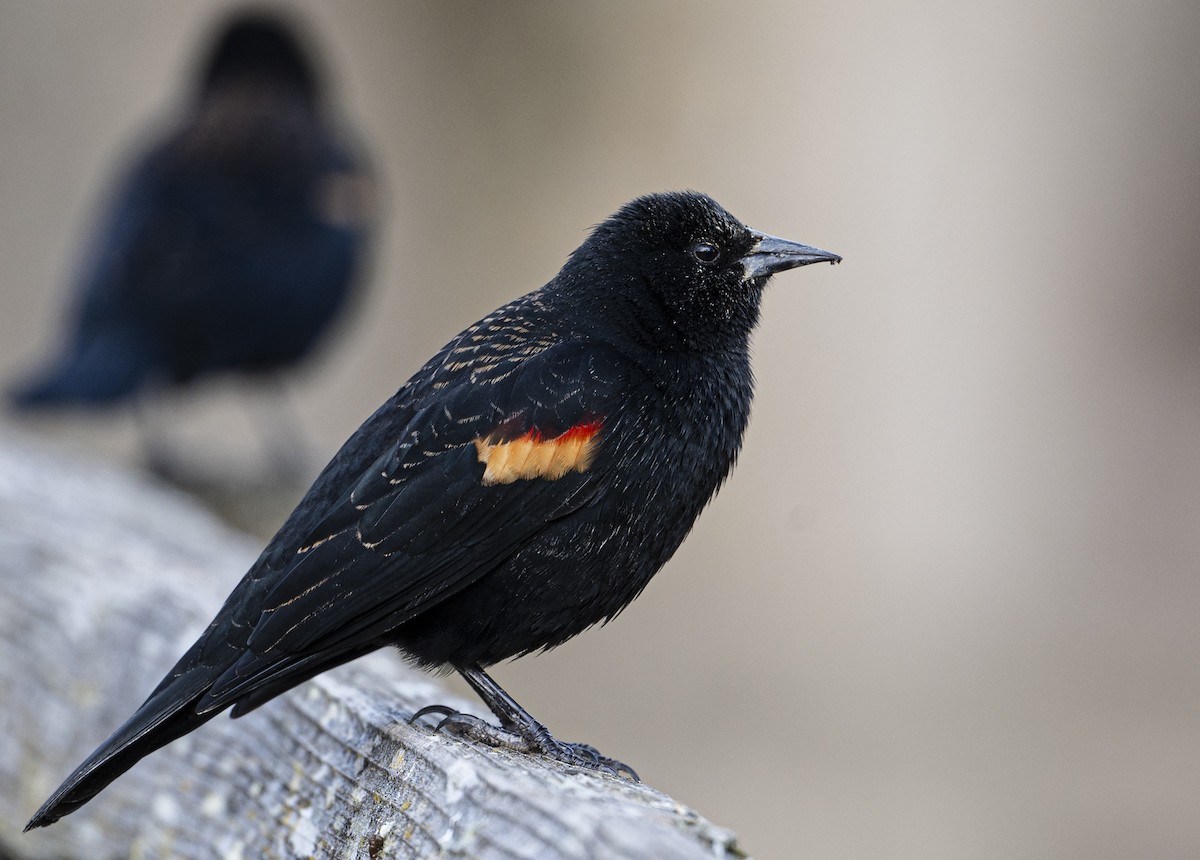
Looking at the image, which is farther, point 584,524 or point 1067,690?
point 1067,690

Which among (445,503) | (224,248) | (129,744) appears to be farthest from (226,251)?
(129,744)

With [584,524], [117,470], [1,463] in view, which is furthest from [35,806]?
[117,470]

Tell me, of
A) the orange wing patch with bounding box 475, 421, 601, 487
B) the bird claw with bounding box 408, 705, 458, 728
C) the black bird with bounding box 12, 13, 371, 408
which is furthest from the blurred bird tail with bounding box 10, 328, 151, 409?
the bird claw with bounding box 408, 705, 458, 728

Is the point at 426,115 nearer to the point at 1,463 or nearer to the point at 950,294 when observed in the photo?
the point at 950,294

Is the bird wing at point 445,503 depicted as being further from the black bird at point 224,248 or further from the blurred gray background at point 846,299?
the blurred gray background at point 846,299

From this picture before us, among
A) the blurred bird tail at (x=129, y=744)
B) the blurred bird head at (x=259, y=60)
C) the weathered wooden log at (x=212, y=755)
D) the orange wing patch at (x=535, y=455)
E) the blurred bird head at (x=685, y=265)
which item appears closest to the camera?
the weathered wooden log at (x=212, y=755)

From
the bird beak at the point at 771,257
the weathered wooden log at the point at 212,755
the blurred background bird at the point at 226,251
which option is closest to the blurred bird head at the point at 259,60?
the blurred background bird at the point at 226,251

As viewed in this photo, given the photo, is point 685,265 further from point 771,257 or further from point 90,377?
point 90,377
